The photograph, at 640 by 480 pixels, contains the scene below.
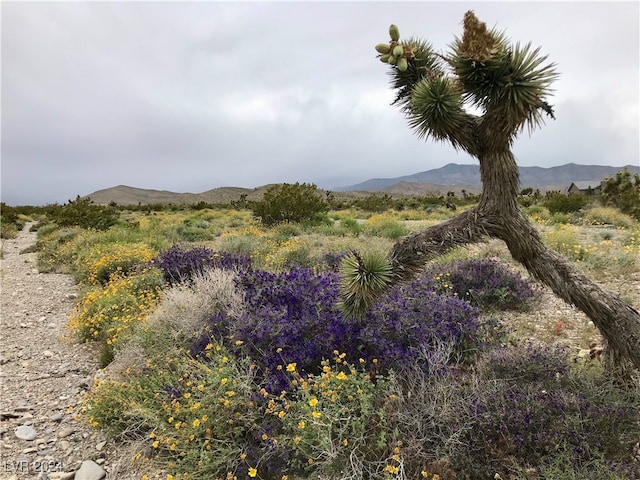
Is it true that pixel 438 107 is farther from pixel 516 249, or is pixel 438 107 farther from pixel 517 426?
pixel 517 426

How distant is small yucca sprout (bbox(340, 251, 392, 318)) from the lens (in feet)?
11.1

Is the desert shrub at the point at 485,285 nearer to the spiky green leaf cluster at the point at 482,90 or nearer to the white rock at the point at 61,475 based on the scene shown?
the spiky green leaf cluster at the point at 482,90

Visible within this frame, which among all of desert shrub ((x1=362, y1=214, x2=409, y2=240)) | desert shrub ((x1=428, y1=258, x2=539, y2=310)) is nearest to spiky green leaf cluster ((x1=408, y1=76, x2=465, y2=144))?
desert shrub ((x1=428, y1=258, x2=539, y2=310))

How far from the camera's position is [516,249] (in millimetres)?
3262

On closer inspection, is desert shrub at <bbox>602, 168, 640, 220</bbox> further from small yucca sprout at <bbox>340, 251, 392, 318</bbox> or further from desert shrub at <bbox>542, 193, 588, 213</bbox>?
small yucca sprout at <bbox>340, 251, 392, 318</bbox>

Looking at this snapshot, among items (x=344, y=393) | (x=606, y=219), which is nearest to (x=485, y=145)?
(x=344, y=393)

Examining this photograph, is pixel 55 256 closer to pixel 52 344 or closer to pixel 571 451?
pixel 52 344

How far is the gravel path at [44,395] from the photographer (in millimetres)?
3311

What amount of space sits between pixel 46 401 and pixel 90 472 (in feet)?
5.44

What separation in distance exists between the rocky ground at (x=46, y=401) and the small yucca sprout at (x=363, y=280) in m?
2.30

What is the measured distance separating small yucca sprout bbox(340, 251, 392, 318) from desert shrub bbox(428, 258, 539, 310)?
2519mm

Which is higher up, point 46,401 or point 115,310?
point 115,310

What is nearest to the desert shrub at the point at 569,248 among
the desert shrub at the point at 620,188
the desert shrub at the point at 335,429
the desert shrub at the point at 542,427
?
the desert shrub at the point at 542,427

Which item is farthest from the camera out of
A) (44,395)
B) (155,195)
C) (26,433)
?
(155,195)
